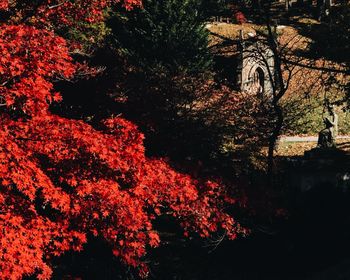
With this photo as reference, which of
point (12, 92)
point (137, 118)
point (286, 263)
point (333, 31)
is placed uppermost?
point (333, 31)

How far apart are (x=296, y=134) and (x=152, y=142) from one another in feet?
36.0

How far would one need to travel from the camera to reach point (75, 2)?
43.7 ft

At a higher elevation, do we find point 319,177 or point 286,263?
point 319,177

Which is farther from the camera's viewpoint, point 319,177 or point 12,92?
point 319,177

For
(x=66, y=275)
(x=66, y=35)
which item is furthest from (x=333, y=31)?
(x=66, y=275)

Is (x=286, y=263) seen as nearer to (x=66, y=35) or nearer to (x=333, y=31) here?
(x=333, y=31)

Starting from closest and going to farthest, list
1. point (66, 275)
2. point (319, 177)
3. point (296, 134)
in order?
point (66, 275) < point (319, 177) < point (296, 134)

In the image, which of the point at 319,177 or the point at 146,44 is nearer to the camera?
the point at 319,177

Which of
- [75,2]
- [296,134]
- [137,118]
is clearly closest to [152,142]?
[137,118]

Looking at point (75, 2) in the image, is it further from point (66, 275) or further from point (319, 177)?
point (319, 177)

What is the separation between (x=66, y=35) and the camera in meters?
17.9

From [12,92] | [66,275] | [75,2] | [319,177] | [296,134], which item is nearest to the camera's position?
[12,92]

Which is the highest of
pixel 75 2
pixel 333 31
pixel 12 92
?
pixel 75 2

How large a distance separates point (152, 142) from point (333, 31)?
810 cm
